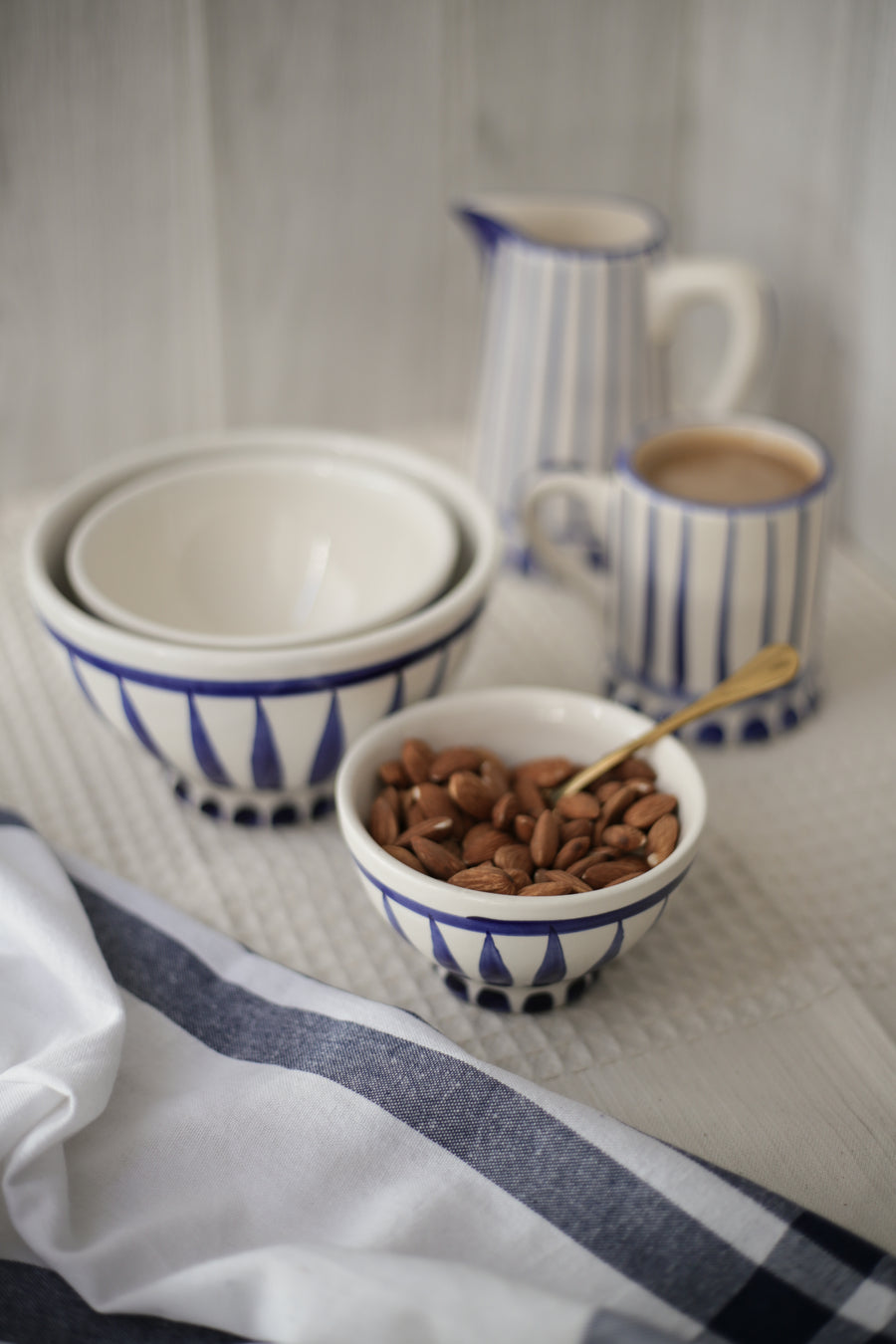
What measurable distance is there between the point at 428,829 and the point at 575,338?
0.34m

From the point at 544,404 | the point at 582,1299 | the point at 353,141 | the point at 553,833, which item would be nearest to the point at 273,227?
the point at 353,141

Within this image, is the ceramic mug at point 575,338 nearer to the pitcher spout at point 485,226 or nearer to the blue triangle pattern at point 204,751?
the pitcher spout at point 485,226

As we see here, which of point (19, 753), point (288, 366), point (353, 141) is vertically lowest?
point (19, 753)

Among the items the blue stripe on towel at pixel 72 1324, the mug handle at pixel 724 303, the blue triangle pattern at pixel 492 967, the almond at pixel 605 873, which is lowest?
the blue stripe on towel at pixel 72 1324

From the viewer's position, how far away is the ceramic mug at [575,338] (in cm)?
67

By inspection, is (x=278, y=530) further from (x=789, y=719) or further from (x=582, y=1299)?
(x=582, y=1299)

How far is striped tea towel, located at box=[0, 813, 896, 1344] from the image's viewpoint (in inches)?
13.1

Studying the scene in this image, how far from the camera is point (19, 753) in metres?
0.60

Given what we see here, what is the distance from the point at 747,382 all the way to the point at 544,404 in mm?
116

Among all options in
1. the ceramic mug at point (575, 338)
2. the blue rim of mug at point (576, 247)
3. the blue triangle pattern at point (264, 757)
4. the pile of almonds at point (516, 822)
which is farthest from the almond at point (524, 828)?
the blue rim of mug at point (576, 247)

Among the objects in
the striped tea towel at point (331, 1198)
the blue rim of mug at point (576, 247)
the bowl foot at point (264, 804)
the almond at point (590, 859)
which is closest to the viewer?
the striped tea towel at point (331, 1198)

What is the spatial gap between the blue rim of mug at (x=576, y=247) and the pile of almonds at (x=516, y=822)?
31 cm

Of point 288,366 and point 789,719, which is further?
point 288,366

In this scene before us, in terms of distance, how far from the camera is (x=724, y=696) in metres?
0.51
